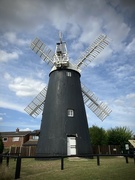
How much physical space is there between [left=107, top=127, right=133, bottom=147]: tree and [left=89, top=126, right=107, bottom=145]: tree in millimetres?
1207

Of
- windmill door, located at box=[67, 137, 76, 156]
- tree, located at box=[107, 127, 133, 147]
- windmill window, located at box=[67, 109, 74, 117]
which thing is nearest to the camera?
windmill door, located at box=[67, 137, 76, 156]

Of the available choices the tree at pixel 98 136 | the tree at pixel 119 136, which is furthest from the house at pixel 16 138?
the tree at pixel 119 136

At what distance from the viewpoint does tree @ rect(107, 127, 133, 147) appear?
2605 cm

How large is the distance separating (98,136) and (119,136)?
3.49m

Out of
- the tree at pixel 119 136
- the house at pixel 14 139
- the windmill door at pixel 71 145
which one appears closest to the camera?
the windmill door at pixel 71 145

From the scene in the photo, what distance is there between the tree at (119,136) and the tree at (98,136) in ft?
3.96

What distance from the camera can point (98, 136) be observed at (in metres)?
28.1

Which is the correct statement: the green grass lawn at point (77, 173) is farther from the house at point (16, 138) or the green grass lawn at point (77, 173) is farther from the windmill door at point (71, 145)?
the house at point (16, 138)

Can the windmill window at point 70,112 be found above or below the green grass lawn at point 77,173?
above

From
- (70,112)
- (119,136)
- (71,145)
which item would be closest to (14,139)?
(119,136)

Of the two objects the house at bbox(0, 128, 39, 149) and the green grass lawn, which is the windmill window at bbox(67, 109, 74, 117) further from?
the house at bbox(0, 128, 39, 149)

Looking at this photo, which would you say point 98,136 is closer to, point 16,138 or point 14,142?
point 16,138

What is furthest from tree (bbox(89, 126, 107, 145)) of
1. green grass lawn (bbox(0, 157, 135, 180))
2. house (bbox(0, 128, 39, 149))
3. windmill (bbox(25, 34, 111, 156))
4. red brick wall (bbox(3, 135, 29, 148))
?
red brick wall (bbox(3, 135, 29, 148))

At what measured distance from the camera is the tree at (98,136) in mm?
27703
